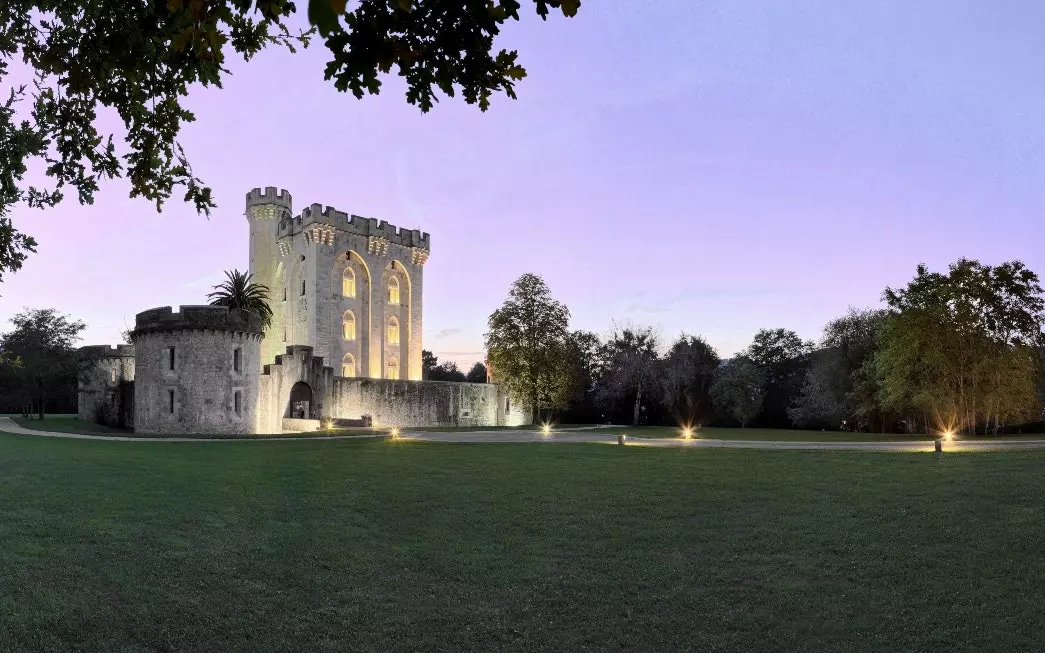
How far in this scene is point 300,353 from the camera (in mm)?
38781

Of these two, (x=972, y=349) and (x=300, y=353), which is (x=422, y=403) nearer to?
(x=300, y=353)

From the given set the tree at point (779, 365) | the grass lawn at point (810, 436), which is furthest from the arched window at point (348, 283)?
the tree at point (779, 365)

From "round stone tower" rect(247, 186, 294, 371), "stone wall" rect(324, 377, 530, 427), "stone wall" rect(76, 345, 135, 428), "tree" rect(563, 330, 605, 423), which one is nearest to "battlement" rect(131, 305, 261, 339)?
"stone wall" rect(324, 377, 530, 427)

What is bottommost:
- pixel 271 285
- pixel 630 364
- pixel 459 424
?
pixel 459 424

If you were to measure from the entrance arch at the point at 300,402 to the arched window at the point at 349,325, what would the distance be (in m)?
11.2

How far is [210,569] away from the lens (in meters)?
8.11

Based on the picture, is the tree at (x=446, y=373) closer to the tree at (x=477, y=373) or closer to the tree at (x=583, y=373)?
the tree at (x=477, y=373)

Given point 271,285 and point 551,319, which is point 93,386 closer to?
point 271,285

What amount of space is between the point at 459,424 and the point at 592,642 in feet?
134

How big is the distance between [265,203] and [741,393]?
39.6 metres

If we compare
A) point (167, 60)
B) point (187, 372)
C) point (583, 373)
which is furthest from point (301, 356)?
point (167, 60)

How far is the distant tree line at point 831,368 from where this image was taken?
107ft

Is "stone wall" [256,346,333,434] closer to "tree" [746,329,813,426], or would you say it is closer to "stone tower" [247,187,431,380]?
"stone tower" [247,187,431,380]

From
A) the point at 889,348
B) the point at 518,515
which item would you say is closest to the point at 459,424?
the point at 889,348
